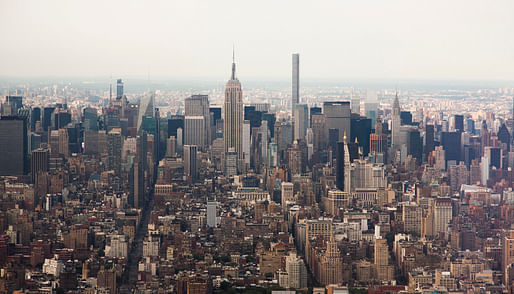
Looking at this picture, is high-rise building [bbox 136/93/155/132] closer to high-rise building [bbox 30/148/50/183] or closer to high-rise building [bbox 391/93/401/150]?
high-rise building [bbox 30/148/50/183]

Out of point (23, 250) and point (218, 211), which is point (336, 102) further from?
point (23, 250)

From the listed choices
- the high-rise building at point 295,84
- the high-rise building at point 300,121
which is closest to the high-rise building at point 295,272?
the high-rise building at point 295,84

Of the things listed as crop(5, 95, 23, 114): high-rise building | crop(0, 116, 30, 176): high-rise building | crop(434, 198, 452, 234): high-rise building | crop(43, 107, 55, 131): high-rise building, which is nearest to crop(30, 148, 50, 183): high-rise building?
crop(0, 116, 30, 176): high-rise building

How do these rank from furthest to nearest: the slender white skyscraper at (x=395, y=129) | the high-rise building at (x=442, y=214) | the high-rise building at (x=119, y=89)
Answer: the slender white skyscraper at (x=395, y=129) → the high-rise building at (x=119, y=89) → the high-rise building at (x=442, y=214)

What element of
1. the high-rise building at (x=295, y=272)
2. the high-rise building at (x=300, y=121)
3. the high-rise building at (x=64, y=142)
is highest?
the high-rise building at (x=300, y=121)

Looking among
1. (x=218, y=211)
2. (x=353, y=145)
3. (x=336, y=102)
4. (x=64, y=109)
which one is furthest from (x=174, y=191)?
(x=353, y=145)

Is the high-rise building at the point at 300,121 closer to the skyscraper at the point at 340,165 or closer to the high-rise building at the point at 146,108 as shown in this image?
the skyscraper at the point at 340,165
